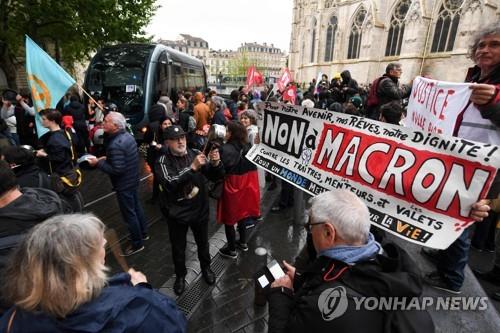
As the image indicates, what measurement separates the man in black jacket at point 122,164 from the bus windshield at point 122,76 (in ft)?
22.6

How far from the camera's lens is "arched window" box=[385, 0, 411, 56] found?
1126 inches

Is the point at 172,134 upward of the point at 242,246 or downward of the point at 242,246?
upward

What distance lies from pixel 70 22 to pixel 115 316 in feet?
51.9

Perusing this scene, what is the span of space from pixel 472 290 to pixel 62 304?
4150 millimetres

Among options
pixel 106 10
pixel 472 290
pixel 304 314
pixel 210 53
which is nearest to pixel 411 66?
pixel 106 10

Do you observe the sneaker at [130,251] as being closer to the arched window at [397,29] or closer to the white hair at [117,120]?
the white hair at [117,120]

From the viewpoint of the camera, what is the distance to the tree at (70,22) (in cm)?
1177

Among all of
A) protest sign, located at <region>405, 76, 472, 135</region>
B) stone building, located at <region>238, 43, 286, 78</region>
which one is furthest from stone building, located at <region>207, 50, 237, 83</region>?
protest sign, located at <region>405, 76, 472, 135</region>

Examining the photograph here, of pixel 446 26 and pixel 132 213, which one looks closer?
pixel 132 213

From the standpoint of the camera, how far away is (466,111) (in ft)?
7.98

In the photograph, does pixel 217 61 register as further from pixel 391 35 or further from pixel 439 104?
pixel 439 104

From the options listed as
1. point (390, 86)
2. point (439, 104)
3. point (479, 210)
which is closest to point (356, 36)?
point (390, 86)

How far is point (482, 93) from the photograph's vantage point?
2125mm

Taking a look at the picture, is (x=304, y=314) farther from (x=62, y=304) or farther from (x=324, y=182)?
(x=324, y=182)
